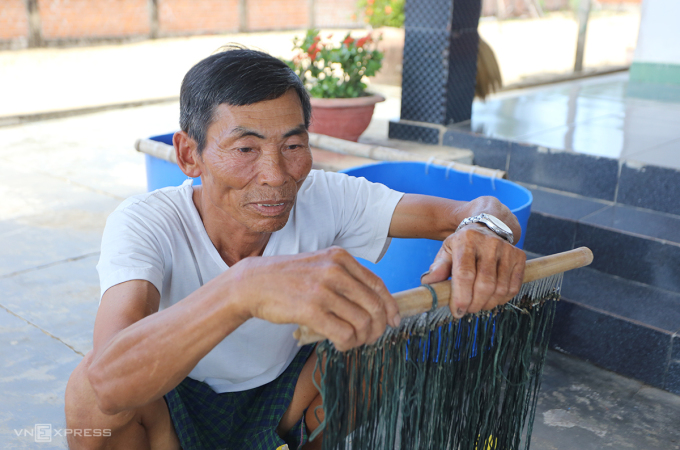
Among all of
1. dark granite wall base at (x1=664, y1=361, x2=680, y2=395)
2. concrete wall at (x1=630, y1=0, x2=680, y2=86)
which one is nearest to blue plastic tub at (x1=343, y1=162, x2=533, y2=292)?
dark granite wall base at (x1=664, y1=361, x2=680, y2=395)

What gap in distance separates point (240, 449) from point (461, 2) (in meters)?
3.39

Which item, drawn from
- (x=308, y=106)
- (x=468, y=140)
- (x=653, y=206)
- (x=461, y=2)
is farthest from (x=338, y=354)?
(x=461, y=2)

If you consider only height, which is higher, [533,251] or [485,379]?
[485,379]

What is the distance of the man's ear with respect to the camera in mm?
1600

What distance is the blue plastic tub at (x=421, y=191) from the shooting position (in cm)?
226

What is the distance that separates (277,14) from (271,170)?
32.9 ft

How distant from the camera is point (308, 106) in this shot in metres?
1.64

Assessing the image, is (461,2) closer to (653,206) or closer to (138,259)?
(653,206)

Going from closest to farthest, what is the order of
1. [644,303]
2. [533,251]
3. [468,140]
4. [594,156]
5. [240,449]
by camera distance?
1. [240,449]
2. [644,303]
3. [533,251]
4. [594,156]
5. [468,140]

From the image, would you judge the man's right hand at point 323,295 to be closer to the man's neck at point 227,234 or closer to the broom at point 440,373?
the broom at point 440,373

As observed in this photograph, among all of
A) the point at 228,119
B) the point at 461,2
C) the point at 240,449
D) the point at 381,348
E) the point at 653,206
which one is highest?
the point at 461,2

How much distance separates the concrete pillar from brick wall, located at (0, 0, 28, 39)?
5.49m

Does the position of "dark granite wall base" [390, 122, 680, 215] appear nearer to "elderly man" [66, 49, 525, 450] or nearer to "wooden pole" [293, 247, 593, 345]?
"elderly man" [66, 49, 525, 450]

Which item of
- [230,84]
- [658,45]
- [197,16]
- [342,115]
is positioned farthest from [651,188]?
[197,16]
